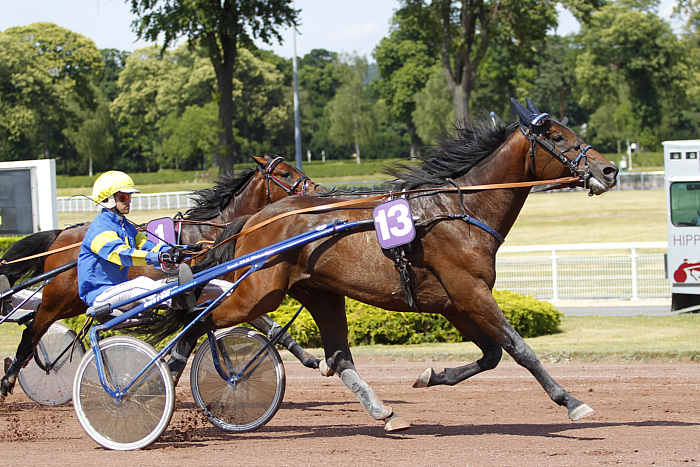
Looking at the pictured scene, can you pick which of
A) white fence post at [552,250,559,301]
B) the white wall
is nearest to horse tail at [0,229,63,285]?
the white wall

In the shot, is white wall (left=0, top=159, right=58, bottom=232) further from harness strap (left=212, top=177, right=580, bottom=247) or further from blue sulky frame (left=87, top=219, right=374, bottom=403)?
blue sulky frame (left=87, top=219, right=374, bottom=403)

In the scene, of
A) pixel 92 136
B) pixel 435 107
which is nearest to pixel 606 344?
pixel 435 107

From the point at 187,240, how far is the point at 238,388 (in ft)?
6.22

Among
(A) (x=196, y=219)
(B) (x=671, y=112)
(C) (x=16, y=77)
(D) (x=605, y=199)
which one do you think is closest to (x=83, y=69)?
(C) (x=16, y=77)

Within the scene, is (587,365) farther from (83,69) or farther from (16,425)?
(83,69)

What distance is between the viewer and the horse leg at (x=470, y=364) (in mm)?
5137

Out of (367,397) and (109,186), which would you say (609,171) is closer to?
(367,397)

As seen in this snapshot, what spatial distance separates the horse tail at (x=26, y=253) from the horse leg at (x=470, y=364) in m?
3.64

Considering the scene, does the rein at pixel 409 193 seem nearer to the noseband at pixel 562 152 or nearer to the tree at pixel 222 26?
the noseband at pixel 562 152

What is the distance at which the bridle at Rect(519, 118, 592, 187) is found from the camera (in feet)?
16.2

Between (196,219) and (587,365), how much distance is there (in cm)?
412

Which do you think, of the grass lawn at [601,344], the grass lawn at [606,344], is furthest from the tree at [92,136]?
the grass lawn at [606,344]

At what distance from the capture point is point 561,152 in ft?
16.4

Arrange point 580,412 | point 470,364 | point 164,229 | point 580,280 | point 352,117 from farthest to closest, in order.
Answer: point 352,117 < point 580,280 < point 164,229 < point 470,364 < point 580,412
